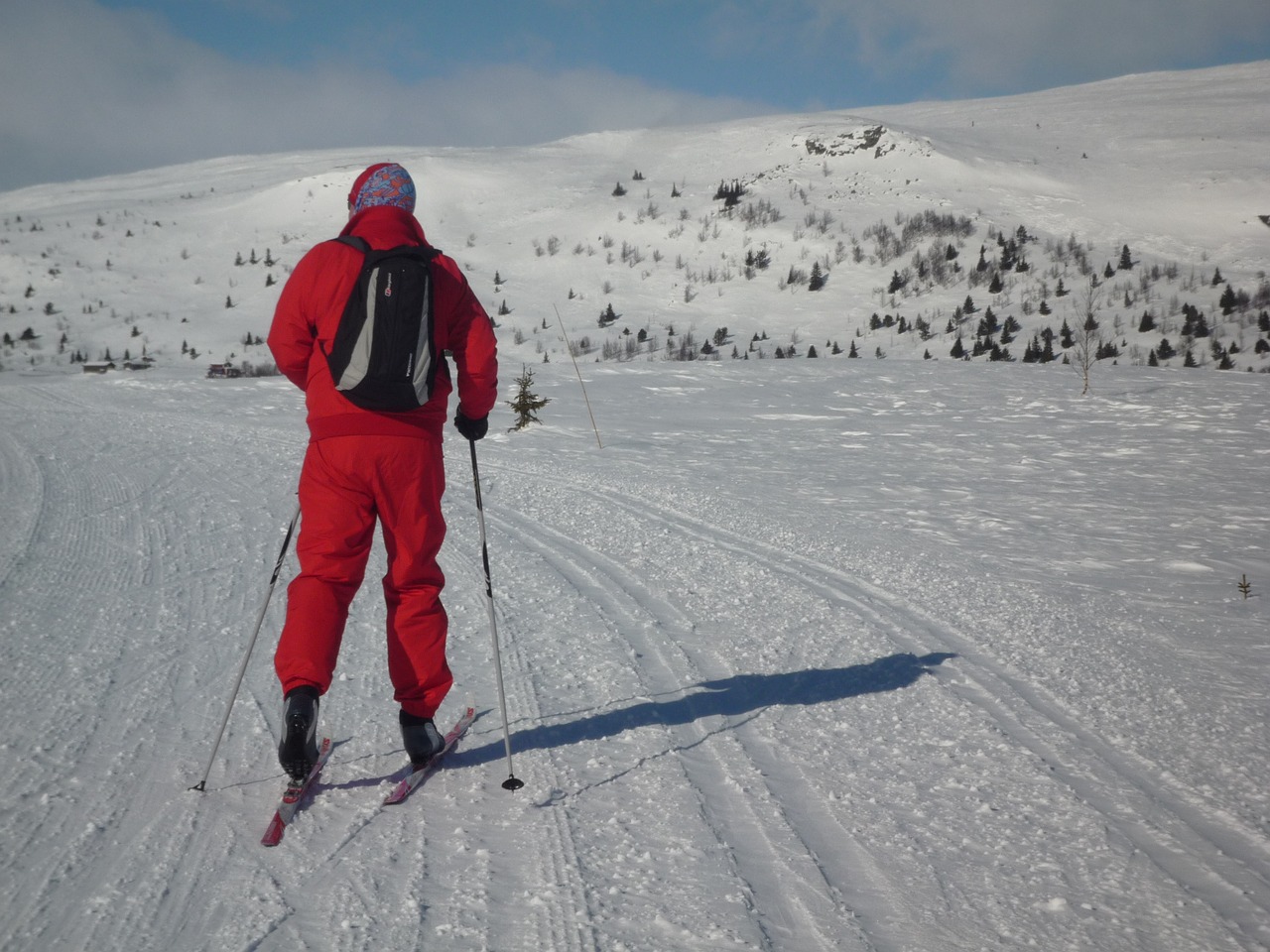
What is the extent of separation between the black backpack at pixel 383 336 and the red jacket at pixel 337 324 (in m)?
0.06

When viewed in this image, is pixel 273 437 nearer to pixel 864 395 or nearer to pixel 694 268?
pixel 864 395

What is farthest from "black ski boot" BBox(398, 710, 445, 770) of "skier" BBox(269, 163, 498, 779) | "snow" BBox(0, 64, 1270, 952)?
"snow" BBox(0, 64, 1270, 952)

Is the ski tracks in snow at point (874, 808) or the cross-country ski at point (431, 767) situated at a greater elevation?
the cross-country ski at point (431, 767)

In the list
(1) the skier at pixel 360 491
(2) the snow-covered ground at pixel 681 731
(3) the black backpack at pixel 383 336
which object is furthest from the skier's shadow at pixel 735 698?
(3) the black backpack at pixel 383 336

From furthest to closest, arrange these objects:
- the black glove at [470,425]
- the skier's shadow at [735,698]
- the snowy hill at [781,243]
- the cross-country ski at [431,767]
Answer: the snowy hill at [781,243], the skier's shadow at [735,698], the black glove at [470,425], the cross-country ski at [431,767]

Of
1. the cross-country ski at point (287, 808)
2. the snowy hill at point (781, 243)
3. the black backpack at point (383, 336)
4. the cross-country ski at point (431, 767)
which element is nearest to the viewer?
the cross-country ski at point (287, 808)

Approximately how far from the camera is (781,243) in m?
32.3

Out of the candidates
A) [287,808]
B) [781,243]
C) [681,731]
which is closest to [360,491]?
[287,808]

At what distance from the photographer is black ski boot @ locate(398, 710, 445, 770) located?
10.0 ft

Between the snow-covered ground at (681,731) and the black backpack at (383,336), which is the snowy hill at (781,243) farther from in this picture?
the black backpack at (383,336)

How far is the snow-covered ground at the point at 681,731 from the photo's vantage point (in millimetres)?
2361

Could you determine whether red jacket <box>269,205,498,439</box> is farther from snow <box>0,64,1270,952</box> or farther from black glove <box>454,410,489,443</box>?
snow <box>0,64,1270,952</box>

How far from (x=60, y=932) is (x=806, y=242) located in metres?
32.2

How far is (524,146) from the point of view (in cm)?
5562
